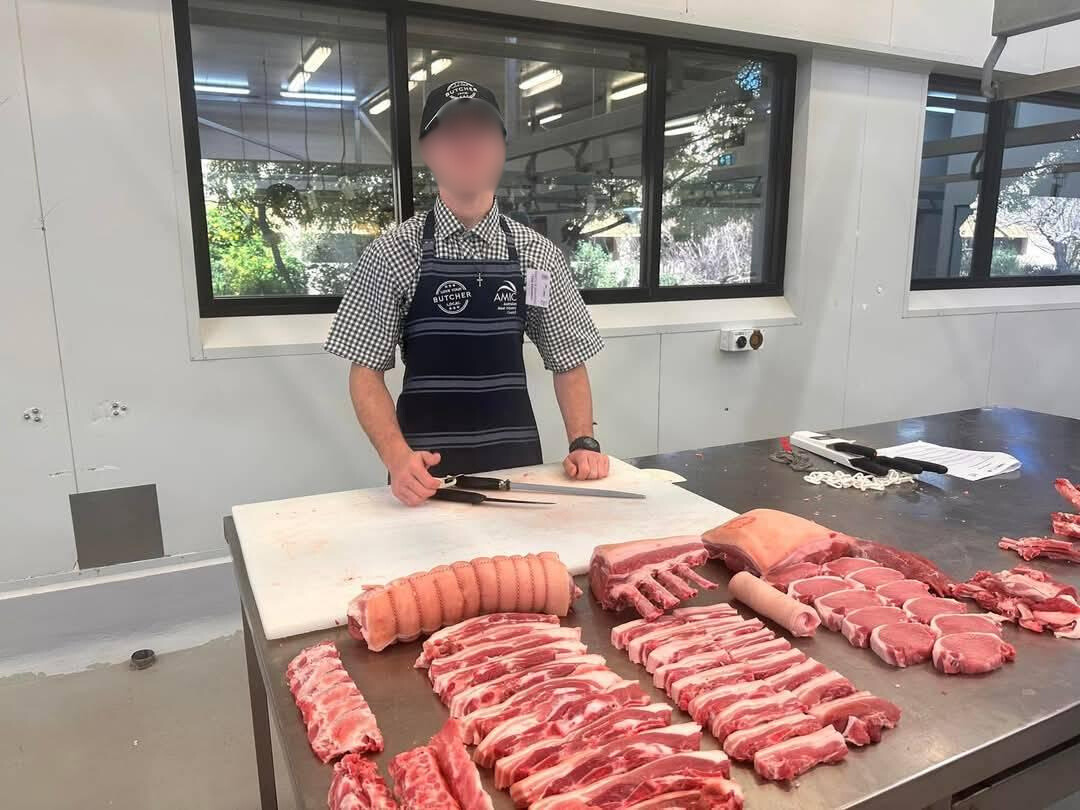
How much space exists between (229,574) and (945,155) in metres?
5.20

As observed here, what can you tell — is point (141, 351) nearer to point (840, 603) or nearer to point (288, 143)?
point (288, 143)

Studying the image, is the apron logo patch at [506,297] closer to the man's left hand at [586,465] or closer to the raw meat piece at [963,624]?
the man's left hand at [586,465]

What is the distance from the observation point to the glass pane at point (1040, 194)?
5.60 m

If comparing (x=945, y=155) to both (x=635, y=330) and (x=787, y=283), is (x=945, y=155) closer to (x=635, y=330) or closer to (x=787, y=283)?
(x=787, y=283)

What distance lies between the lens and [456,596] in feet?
4.32

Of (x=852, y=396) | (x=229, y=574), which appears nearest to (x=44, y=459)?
(x=229, y=574)

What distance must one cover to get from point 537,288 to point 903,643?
1458 millimetres

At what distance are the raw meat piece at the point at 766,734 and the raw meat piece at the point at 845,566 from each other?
0.50 meters

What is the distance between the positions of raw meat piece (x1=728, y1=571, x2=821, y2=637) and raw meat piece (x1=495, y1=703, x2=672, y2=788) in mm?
338

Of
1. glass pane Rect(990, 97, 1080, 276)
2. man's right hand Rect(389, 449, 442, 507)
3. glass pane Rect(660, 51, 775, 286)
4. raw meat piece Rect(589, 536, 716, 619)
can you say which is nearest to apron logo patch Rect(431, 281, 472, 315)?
man's right hand Rect(389, 449, 442, 507)

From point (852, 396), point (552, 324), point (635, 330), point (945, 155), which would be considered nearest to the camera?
point (552, 324)

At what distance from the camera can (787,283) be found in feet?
15.3

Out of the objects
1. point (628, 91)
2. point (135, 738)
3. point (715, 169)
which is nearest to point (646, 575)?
point (135, 738)

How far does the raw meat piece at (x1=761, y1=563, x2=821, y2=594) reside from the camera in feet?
4.88
